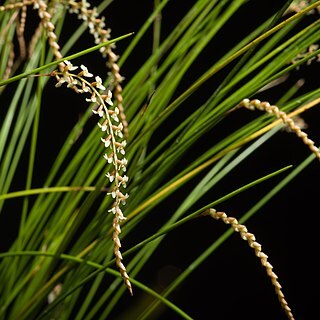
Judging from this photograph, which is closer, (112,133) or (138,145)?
(112,133)

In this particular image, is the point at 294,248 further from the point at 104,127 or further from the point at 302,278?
the point at 104,127

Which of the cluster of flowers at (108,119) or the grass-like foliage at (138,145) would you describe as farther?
the grass-like foliage at (138,145)

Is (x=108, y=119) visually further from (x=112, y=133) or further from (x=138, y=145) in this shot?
(x=138, y=145)

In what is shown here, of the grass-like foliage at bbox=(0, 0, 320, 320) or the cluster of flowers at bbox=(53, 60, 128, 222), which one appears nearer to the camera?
the cluster of flowers at bbox=(53, 60, 128, 222)

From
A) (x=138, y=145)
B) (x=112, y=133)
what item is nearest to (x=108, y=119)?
(x=112, y=133)

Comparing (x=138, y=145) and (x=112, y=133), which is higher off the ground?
(x=112, y=133)

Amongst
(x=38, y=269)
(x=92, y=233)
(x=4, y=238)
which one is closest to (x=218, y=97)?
(x=92, y=233)

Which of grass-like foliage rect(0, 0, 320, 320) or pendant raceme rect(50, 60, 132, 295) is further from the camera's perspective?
grass-like foliage rect(0, 0, 320, 320)

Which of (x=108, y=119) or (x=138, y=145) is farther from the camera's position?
(x=138, y=145)
